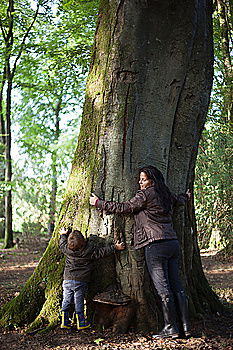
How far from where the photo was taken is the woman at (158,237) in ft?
14.2

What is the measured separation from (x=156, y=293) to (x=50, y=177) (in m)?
17.3

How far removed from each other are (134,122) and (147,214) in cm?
114

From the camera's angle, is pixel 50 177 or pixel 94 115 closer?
pixel 94 115

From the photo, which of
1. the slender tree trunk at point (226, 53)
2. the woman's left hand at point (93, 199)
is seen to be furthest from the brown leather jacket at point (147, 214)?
the slender tree trunk at point (226, 53)

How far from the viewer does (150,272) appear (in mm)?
4477

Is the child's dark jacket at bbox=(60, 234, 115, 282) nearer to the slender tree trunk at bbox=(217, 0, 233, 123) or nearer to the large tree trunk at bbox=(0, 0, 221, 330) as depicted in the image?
the large tree trunk at bbox=(0, 0, 221, 330)

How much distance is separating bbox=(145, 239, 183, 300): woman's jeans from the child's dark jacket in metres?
0.47

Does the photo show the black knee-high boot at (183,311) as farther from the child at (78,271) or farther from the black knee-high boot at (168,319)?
the child at (78,271)

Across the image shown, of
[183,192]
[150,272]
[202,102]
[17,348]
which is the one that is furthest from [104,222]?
[202,102]

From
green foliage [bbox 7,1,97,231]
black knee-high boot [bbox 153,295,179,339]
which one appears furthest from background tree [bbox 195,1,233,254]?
black knee-high boot [bbox 153,295,179,339]

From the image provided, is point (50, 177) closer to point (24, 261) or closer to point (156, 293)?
point (24, 261)

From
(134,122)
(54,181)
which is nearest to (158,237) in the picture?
(134,122)

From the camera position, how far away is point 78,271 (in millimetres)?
4543

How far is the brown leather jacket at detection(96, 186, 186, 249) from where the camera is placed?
4.45 meters
